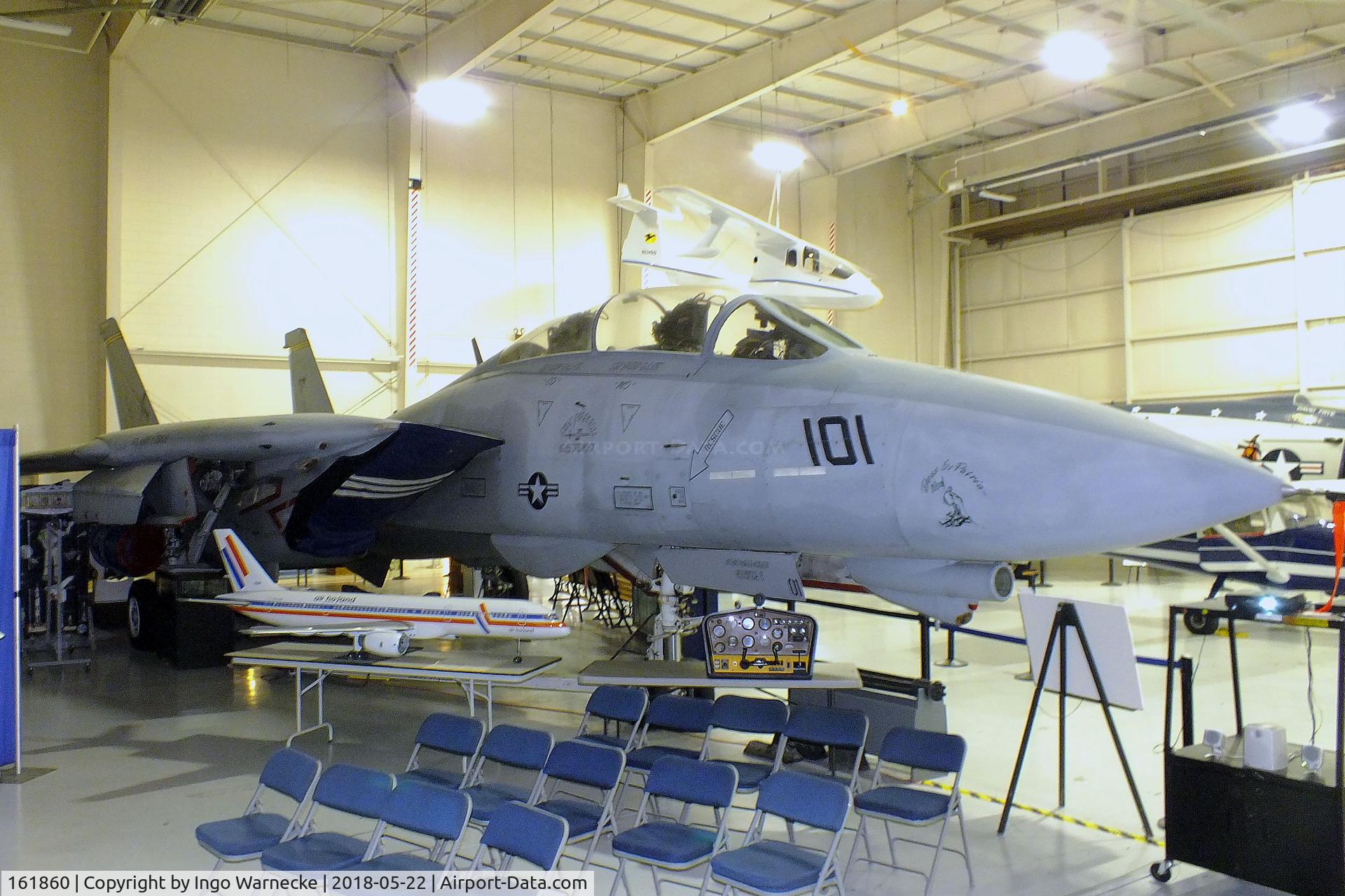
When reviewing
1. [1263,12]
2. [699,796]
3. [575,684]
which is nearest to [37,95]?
[575,684]

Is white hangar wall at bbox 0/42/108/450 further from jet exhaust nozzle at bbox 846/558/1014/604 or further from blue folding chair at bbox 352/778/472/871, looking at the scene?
jet exhaust nozzle at bbox 846/558/1014/604

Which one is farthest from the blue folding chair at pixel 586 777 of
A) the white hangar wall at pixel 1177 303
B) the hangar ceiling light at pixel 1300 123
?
the white hangar wall at pixel 1177 303

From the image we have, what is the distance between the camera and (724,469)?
5.57m

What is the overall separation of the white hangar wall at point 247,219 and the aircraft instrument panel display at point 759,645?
11.2m

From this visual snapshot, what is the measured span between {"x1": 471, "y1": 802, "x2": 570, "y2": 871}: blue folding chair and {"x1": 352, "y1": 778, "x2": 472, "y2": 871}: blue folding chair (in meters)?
0.12

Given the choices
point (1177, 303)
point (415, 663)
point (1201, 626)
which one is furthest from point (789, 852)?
point (1177, 303)

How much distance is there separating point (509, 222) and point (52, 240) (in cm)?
662

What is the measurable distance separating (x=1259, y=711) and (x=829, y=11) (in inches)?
446

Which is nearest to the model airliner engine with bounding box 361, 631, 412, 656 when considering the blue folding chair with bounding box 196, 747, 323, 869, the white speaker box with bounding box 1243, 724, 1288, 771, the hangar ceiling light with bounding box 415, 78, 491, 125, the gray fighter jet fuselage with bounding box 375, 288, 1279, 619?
the gray fighter jet fuselage with bounding box 375, 288, 1279, 619

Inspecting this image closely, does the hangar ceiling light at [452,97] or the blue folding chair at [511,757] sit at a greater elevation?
the hangar ceiling light at [452,97]

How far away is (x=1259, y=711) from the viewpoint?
7.85m

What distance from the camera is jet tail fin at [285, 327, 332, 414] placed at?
38.7ft

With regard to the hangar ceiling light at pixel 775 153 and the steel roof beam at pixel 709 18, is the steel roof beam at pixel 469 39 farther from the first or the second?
the hangar ceiling light at pixel 775 153

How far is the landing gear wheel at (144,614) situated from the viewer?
37.0 ft
